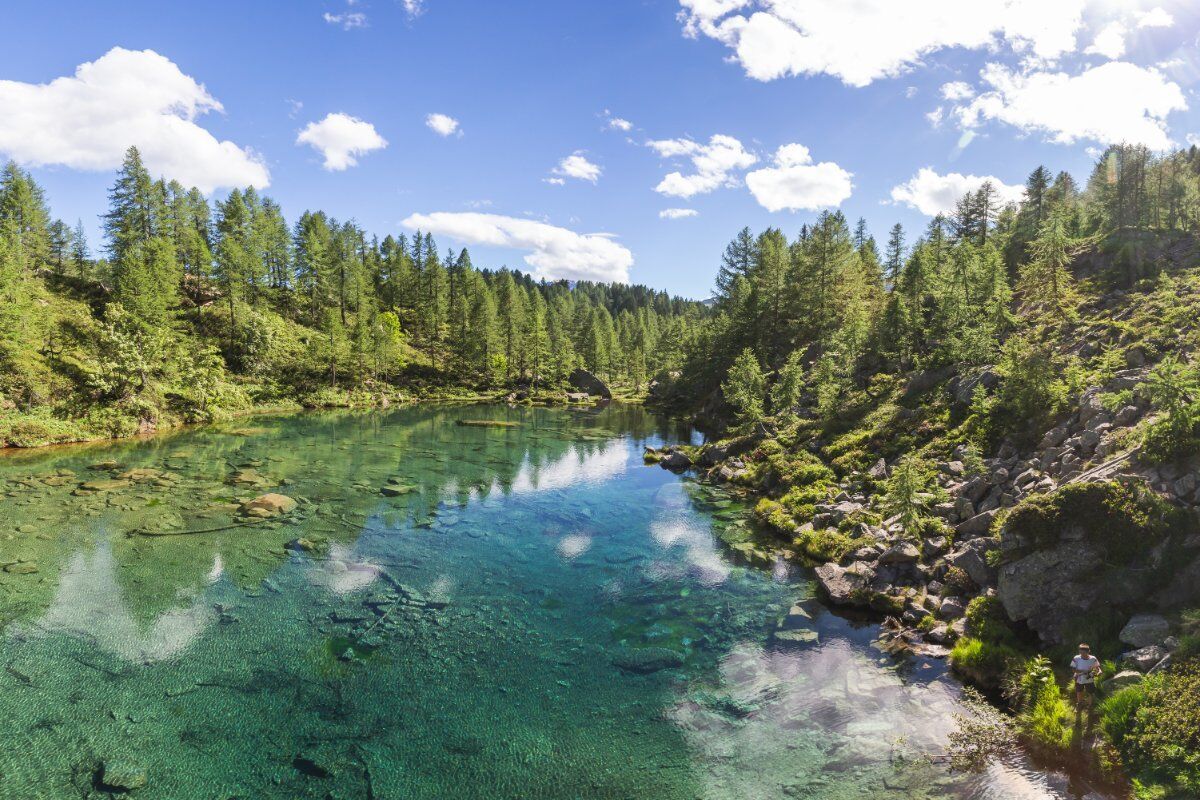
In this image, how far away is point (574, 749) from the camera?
45.0 ft

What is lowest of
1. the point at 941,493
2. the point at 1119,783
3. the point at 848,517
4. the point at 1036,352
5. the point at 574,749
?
the point at 574,749

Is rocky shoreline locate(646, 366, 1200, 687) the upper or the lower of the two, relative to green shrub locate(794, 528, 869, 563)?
upper

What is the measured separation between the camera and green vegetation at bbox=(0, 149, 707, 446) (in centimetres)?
5366

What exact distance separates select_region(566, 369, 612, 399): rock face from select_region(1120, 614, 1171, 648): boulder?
103179 millimetres

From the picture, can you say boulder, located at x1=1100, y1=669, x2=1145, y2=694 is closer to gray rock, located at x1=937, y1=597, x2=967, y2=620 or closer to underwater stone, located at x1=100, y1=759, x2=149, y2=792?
gray rock, located at x1=937, y1=597, x2=967, y2=620

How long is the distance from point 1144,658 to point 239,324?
104 m

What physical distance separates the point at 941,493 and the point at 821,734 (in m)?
16.2

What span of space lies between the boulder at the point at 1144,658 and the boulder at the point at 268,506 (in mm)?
36489

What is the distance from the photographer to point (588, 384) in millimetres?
119062

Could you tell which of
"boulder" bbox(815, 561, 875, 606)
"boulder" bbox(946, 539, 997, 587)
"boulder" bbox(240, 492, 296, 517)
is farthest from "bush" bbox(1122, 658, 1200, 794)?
"boulder" bbox(240, 492, 296, 517)

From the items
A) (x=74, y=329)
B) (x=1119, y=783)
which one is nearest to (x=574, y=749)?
(x=1119, y=783)

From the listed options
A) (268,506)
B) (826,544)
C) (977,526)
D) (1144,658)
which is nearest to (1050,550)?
(1144,658)

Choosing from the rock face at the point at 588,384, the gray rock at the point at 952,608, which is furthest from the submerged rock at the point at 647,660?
the rock face at the point at 588,384

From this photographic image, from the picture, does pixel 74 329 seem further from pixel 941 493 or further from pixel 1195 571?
pixel 1195 571
